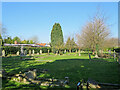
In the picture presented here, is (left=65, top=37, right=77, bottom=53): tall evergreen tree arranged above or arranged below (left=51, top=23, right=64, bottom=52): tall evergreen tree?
below

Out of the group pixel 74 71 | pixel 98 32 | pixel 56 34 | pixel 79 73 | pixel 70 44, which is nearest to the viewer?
pixel 79 73

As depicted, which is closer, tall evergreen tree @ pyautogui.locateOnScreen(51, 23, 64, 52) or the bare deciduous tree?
the bare deciduous tree

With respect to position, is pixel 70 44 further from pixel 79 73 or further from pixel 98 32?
pixel 79 73

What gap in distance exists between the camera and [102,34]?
969 inches

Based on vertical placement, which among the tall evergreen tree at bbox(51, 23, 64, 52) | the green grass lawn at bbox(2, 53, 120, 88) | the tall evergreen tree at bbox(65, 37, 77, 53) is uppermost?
the tall evergreen tree at bbox(51, 23, 64, 52)

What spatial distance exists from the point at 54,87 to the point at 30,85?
3.52ft

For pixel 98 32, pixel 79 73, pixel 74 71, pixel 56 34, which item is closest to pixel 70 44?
pixel 56 34

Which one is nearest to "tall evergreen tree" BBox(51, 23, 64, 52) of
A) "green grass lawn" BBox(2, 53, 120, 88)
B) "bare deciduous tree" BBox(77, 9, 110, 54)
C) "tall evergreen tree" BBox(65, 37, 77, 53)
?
"tall evergreen tree" BBox(65, 37, 77, 53)

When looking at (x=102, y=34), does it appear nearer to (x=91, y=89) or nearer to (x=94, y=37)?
(x=94, y=37)

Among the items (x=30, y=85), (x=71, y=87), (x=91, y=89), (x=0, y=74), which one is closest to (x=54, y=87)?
A: (x=71, y=87)

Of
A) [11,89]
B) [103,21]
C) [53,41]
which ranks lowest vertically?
[11,89]

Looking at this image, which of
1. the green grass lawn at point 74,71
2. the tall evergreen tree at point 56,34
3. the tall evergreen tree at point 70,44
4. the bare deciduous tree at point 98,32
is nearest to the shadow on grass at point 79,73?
the green grass lawn at point 74,71

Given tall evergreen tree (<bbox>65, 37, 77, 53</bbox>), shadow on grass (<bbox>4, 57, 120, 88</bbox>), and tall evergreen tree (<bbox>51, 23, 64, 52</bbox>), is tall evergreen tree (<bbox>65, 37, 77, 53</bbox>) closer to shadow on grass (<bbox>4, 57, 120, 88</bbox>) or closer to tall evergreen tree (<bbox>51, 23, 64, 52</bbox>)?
tall evergreen tree (<bbox>51, 23, 64, 52</bbox>)

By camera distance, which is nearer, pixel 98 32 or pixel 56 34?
pixel 98 32
